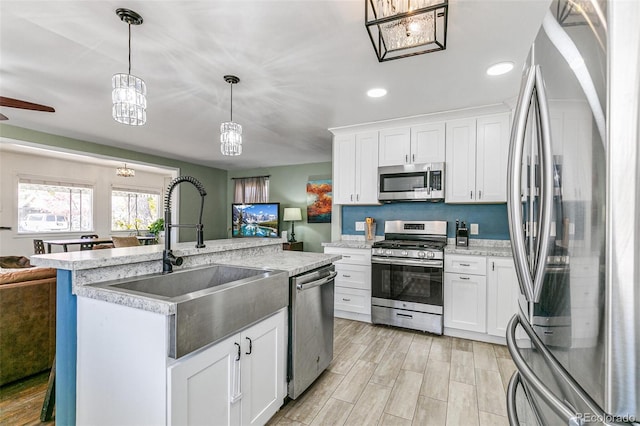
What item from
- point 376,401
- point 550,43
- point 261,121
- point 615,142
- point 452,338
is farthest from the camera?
point 261,121

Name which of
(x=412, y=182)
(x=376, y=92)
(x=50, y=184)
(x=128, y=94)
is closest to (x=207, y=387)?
(x=128, y=94)

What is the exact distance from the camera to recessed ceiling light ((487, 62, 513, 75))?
2301 millimetres

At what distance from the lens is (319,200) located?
6.34m

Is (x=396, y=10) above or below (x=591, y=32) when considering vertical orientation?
above

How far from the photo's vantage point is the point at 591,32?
0.54m

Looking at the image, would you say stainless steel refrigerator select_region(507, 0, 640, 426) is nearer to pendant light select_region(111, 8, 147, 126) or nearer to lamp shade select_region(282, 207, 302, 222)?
pendant light select_region(111, 8, 147, 126)

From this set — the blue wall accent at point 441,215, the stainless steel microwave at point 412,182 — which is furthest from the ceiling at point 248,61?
the blue wall accent at point 441,215

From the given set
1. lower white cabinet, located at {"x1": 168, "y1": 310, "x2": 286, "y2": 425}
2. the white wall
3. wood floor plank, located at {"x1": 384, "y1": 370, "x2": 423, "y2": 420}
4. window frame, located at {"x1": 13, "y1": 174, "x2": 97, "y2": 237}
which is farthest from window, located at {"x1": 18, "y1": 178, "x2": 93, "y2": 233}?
wood floor plank, located at {"x1": 384, "y1": 370, "x2": 423, "y2": 420}

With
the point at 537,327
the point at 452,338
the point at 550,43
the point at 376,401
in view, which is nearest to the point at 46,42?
the point at 550,43

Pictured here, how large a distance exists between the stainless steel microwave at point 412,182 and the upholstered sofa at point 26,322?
3.29m

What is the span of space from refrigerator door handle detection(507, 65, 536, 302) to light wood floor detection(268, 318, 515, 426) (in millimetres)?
1452

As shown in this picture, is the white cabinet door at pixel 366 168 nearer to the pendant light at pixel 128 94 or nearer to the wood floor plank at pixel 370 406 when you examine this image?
the wood floor plank at pixel 370 406

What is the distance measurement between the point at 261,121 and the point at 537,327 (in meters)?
3.50

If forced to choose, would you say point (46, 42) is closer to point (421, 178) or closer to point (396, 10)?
point (396, 10)
